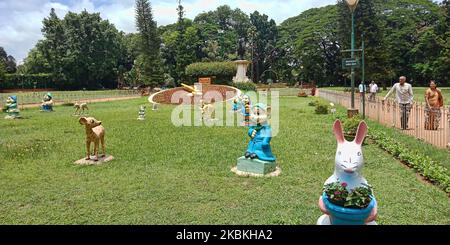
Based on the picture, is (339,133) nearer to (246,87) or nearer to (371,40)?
(246,87)

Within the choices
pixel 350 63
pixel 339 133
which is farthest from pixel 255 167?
pixel 350 63

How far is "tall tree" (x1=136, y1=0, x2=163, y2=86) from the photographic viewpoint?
4297 centimetres

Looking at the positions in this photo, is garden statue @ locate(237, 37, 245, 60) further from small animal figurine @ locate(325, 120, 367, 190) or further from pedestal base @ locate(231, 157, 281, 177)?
small animal figurine @ locate(325, 120, 367, 190)

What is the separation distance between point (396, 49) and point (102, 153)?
45.6m

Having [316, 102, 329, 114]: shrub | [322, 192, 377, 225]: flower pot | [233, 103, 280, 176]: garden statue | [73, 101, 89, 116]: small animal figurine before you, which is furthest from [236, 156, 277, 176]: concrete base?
[73, 101, 89, 116]: small animal figurine

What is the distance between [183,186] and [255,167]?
1.35 meters

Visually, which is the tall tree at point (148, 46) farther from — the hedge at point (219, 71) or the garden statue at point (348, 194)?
the garden statue at point (348, 194)

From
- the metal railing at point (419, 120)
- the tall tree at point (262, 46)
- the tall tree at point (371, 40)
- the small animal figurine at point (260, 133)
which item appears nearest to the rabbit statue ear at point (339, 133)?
the small animal figurine at point (260, 133)

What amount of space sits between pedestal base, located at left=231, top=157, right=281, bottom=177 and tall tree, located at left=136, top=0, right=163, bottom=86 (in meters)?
37.7

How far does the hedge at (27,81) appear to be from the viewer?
131ft

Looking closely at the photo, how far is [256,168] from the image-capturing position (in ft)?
21.5

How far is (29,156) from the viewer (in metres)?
8.45

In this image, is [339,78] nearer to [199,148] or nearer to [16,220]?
[199,148]

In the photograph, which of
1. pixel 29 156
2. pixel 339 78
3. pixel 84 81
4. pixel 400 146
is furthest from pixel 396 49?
pixel 29 156
